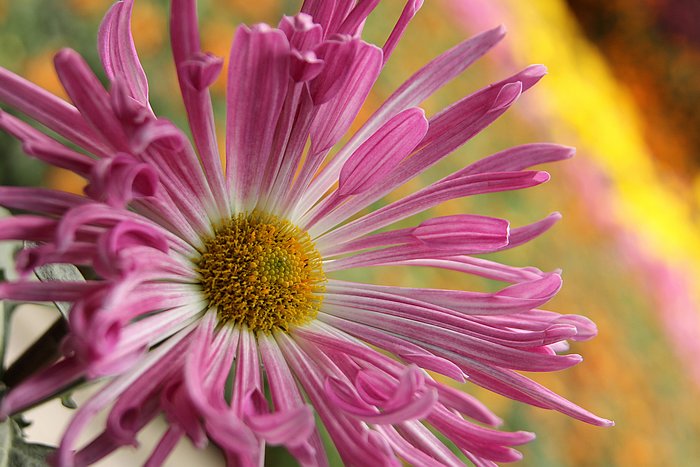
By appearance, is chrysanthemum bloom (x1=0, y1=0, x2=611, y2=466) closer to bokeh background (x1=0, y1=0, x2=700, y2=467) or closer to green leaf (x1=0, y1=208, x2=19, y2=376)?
green leaf (x1=0, y1=208, x2=19, y2=376)

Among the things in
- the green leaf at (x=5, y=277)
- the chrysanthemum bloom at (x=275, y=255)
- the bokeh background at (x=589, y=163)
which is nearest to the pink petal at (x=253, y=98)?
the chrysanthemum bloom at (x=275, y=255)

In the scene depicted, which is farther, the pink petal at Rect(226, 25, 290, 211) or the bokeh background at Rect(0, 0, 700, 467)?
the bokeh background at Rect(0, 0, 700, 467)

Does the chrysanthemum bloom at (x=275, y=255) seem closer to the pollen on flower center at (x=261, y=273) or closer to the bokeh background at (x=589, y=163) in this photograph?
the pollen on flower center at (x=261, y=273)

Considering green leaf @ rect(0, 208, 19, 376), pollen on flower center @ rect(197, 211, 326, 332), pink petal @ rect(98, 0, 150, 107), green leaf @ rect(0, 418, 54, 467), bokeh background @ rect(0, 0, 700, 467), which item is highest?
bokeh background @ rect(0, 0, 700, 467)

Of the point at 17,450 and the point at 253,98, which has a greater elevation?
the point at 253,98

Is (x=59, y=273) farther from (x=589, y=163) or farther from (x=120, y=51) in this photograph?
(x=589, y=163)

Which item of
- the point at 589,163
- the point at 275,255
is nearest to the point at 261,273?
the point at 275,255


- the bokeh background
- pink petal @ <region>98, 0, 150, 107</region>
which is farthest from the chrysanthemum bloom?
the bokeh background
